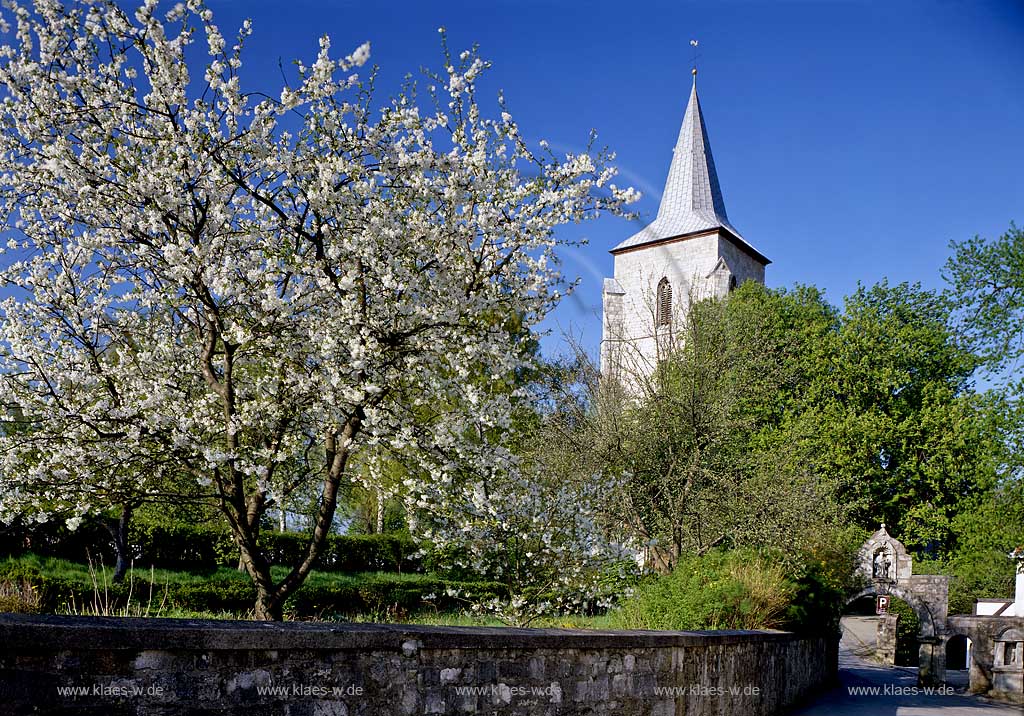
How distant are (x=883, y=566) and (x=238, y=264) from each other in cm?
2541

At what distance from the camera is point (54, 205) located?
6.87 m

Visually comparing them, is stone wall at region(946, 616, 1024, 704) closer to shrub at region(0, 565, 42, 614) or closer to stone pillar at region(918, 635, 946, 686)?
stone pillar at region(918, 635, 946, 686)

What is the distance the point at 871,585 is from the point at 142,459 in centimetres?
2500

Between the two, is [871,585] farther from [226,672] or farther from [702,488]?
[226,672]

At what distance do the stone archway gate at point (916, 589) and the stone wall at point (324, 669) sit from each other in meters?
18.7

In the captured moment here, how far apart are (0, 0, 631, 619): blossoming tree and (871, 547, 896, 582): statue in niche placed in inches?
891

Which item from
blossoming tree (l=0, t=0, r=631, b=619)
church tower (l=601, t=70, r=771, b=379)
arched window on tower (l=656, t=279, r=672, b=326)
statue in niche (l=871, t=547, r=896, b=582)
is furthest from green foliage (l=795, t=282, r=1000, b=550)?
blossoming tree (l=0, t=0, r=631, b=619)

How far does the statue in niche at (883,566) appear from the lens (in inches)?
1008

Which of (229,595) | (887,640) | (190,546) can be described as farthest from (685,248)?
(229,595)

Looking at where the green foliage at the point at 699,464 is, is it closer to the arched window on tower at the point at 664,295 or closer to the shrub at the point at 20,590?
the shrub at the point at 20,590

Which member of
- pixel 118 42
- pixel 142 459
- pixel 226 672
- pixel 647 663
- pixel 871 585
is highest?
pixel 118 42

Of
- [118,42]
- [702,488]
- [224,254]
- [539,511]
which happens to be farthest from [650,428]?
[118,42]

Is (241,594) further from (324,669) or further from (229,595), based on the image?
(324,669)

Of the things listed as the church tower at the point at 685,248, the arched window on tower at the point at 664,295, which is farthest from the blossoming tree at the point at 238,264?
the arched window on tower at the point at 664,295
